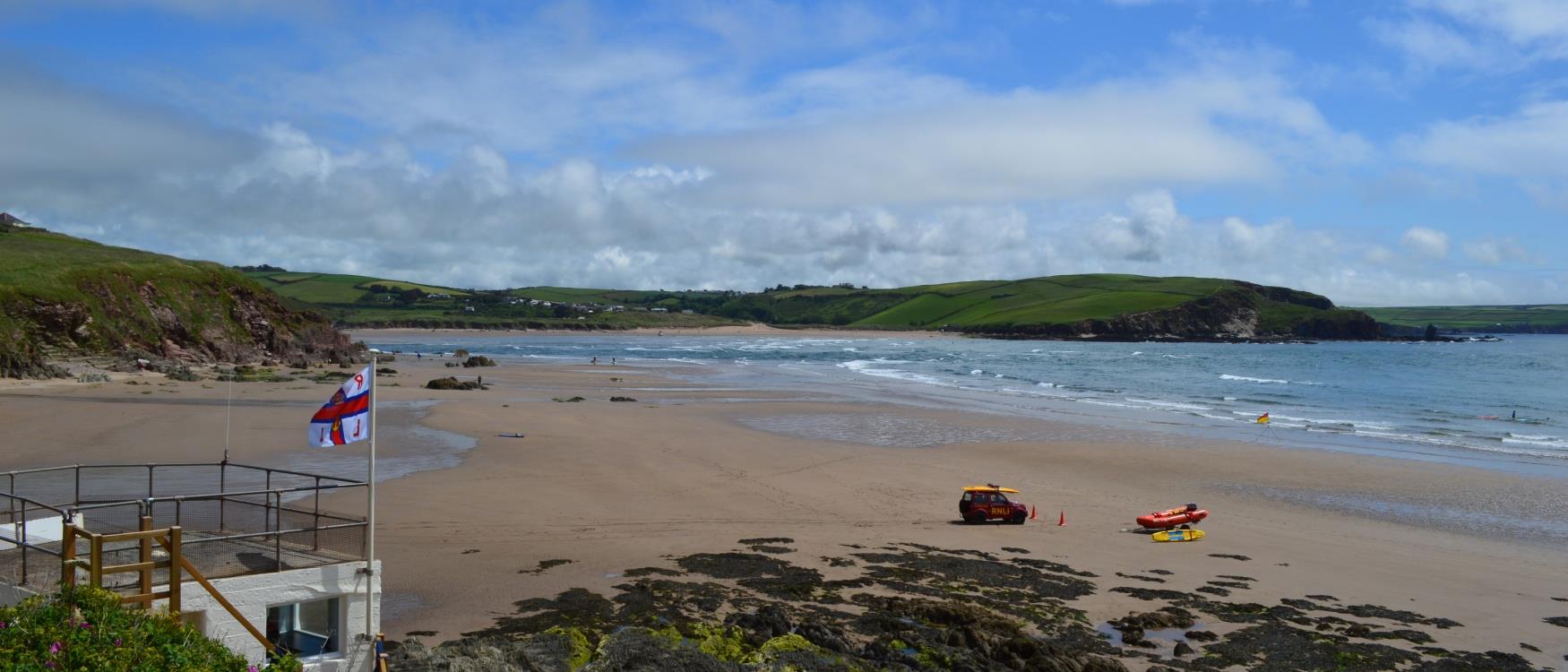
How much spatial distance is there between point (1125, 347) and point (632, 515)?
143 metres

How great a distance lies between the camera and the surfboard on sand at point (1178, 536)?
75.7 ft

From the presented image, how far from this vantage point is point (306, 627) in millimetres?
→ 11273

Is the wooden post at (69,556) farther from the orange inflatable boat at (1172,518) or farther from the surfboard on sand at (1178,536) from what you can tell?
the orange inflatable boat at (1172,518)

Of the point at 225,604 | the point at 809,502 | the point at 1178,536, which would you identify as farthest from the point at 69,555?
the point at 1178,536

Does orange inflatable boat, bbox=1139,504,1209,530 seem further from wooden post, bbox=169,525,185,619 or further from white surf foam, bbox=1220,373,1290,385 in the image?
white surf foam, bbox=1220,373,1290,385

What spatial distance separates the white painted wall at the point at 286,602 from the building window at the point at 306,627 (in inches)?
5.0

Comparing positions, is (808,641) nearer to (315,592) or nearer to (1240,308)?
(315,592)

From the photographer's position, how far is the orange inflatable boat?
23906 millimetres

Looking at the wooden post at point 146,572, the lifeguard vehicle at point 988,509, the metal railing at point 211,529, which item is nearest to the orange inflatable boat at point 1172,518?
the lifeguard vehicle at point 988,509

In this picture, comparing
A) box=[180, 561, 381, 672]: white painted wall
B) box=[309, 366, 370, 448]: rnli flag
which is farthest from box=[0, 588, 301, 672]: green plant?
box=[309, 366, 370, 448]: rnli flag

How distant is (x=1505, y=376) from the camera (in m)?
93.9

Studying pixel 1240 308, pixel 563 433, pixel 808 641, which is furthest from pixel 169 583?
pixel 1240 308

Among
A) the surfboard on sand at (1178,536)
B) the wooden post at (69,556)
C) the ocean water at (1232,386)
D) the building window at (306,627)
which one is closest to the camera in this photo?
the wooden post at (69,556)

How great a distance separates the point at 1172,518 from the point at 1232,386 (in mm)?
58448
